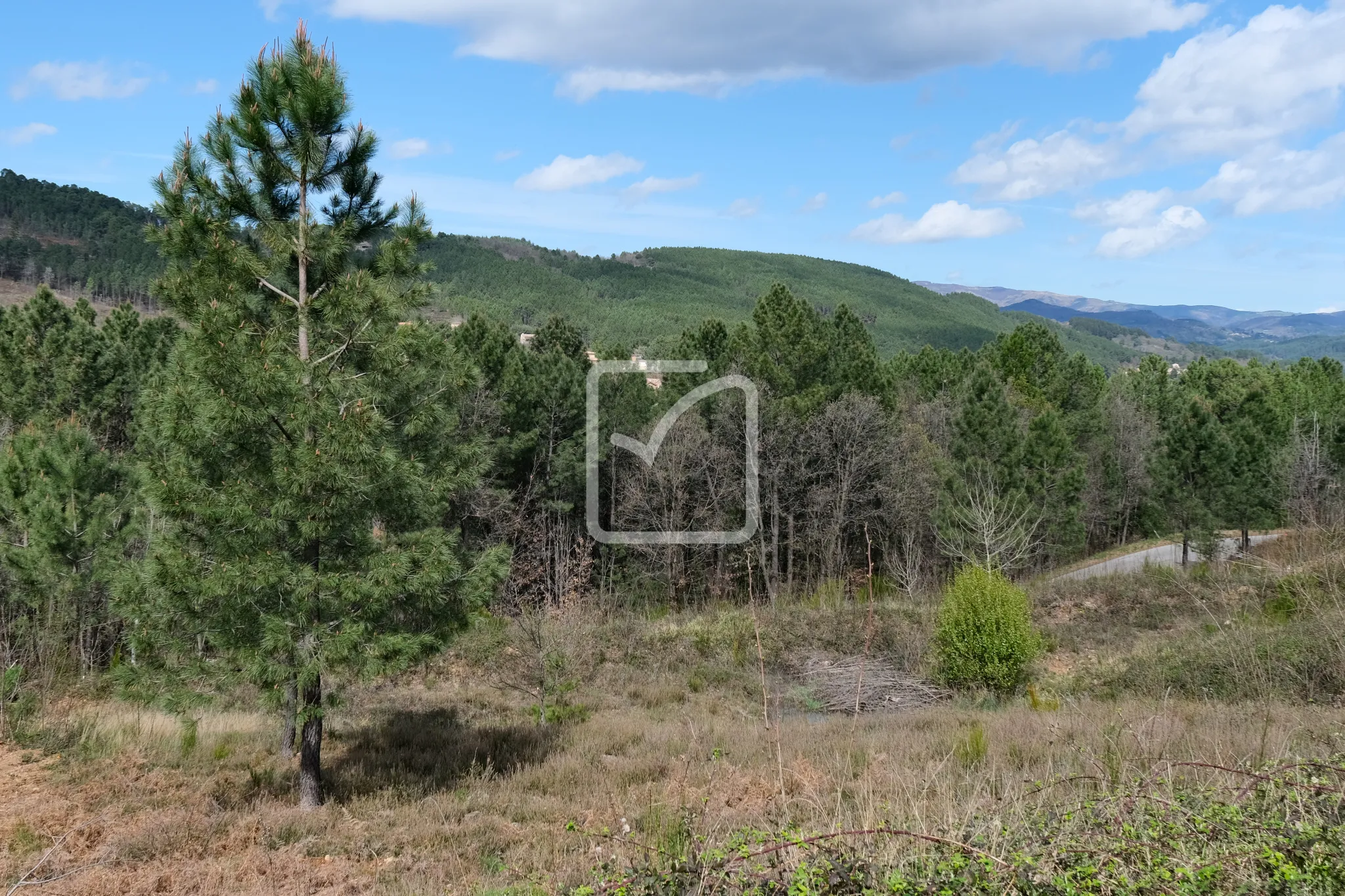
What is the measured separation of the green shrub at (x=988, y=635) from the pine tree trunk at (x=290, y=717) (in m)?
10.9

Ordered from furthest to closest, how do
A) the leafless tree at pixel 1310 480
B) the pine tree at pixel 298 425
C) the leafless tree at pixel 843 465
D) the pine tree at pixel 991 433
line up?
the pine tree at pixel 991 433 < the leafless tree at pixel 843 465 < the leafless tree at pixel 1310 480 < the pine tree at pixel 298 425

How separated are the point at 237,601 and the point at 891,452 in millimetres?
22353

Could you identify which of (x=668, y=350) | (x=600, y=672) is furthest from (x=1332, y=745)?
(x=668, y=350)

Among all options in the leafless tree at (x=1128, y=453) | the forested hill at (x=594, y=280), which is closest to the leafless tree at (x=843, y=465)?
the leafless tree at (x=1128, y=453)

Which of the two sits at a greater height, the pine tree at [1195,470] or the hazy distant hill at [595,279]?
the hazy distant hill at [595,279]

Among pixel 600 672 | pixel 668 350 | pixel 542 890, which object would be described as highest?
pixel 668 350

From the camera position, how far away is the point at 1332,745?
5688 millimetres

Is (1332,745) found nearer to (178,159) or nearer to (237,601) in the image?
(237,601)

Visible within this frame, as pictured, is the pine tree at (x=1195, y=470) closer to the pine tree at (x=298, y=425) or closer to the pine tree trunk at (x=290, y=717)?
the pine tree at (x=298, y=425)

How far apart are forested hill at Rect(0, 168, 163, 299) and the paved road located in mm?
76831

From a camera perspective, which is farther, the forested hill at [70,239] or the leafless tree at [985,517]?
the forested hill at [70,239]

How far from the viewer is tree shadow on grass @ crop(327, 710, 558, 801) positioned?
8.96 meters

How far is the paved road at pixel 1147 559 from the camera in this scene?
2759 cm

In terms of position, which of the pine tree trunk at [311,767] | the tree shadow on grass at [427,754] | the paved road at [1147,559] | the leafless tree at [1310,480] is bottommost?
the paved road at [1147,559]
